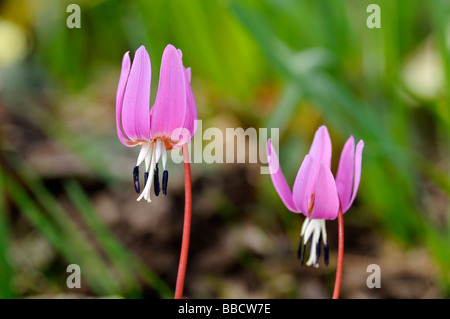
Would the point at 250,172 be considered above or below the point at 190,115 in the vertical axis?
above

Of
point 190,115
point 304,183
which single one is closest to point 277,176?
point 304,183

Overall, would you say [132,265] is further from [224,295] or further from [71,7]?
[71,7]

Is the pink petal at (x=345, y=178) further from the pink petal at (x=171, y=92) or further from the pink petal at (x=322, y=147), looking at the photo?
the pink petal at (x=171, y=92)

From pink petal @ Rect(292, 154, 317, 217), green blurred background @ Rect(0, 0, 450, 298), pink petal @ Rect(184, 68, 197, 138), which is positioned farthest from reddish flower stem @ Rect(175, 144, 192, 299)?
green blurred background @ Rect(0, 0, 450, 298)

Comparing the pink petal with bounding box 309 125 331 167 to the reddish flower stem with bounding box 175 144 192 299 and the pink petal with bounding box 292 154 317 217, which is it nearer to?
the pink petal with bounding box 292 154 317 217

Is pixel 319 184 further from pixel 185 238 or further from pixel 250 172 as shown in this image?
pixel 250 172

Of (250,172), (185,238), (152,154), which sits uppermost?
(250,172)
